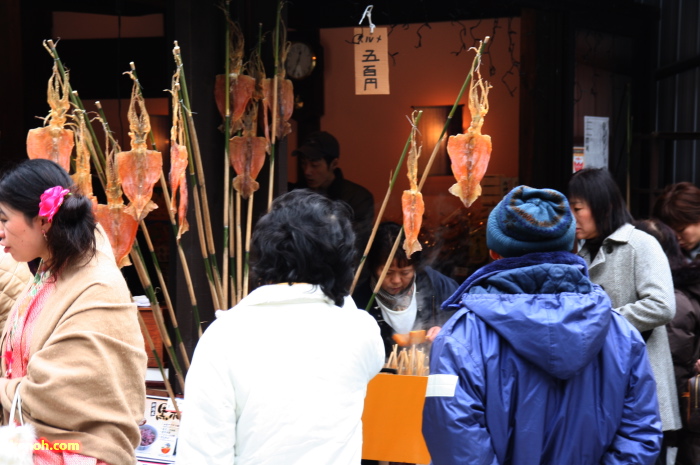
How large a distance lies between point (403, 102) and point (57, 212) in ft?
16.6

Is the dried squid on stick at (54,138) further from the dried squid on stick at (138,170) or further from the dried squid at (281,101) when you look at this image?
the dried squid at (281,101)

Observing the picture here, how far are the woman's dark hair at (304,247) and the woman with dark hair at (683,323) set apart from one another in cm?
240

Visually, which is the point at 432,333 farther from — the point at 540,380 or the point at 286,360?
the point at 286,360

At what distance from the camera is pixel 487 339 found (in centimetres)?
219

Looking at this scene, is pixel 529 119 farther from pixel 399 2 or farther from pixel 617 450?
pixel 617 450

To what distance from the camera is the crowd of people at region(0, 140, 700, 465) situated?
1923mm

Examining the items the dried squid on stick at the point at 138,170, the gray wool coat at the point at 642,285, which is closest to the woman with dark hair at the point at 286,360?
the dried squid on stick at the point at 138,170

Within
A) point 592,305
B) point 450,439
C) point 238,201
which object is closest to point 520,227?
point 592,305

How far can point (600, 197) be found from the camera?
3.70 m

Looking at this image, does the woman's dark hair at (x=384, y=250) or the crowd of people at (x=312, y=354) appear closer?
the crowd of people at (x=312, y=354)

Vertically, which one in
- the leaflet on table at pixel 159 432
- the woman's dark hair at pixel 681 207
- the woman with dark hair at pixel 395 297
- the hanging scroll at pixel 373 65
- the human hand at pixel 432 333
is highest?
the hanging scroll at pixel 373 65

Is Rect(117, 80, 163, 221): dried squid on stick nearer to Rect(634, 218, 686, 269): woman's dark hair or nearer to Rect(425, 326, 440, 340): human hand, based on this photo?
Rect(425, 326, 440, 340): human hand

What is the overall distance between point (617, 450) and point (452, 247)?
3522 millimetres

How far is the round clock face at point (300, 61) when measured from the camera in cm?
555
